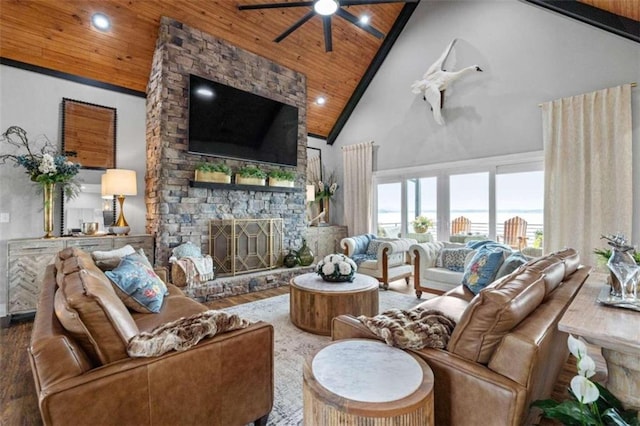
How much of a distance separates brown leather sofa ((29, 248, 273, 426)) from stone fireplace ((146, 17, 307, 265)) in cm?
262

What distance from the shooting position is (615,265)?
162 cm

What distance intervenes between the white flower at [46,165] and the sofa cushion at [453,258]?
4.97 meters

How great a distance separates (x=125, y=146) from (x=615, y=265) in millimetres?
5352

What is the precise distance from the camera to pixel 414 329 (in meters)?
1.43

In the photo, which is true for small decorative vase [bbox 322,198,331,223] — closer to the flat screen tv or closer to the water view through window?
the water view through window

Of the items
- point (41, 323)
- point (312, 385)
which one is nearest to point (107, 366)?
point (41, 323)

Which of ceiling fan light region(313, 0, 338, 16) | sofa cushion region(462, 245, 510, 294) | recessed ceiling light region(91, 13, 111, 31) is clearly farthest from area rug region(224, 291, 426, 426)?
recessed ceiling light region(91, 13, 111, 31)

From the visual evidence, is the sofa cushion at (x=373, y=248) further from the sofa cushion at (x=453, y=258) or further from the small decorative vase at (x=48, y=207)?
the small decorative vase at (x=48, y=207)

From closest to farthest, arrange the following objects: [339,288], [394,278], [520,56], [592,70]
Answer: [339,288]
[592,70]
[520,56]
[394,278]

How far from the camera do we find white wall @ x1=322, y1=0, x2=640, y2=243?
12.5ft

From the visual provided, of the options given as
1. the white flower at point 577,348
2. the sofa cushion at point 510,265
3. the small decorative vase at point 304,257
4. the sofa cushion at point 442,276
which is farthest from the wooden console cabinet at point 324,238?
the white flower at point 577,348

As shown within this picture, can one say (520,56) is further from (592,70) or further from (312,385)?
(312,385)

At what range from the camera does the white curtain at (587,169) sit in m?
3.57

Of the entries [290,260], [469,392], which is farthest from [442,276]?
[469,392]
